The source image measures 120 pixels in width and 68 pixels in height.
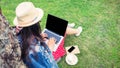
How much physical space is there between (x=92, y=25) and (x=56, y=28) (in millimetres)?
712

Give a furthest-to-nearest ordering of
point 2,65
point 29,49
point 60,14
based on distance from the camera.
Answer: point 60,14 → point 29,49 → point 2,65

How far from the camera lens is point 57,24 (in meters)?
3.24

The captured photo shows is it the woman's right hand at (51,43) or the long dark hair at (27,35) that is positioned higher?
the long dark hair at (27,35)

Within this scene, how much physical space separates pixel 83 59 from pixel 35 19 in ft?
3.44

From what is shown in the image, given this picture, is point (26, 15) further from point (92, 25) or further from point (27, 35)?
point (92, 25)

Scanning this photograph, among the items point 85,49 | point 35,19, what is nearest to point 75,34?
point 85,49

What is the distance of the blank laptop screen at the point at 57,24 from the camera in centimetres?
321

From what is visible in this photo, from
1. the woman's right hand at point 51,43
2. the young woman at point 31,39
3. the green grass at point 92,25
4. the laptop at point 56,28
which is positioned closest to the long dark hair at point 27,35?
the young woman at point 31,39

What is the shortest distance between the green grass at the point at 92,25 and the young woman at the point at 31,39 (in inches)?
30.3

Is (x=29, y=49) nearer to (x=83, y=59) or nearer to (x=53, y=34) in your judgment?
(x=53, y=34)

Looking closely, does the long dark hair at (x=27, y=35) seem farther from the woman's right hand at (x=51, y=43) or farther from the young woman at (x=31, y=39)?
the woman's right hand at (x=51, y=43)

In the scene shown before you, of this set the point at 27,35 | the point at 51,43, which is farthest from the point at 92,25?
the point at 27,35

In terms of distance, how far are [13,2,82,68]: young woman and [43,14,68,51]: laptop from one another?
540mm

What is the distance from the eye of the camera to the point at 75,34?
3.66m
